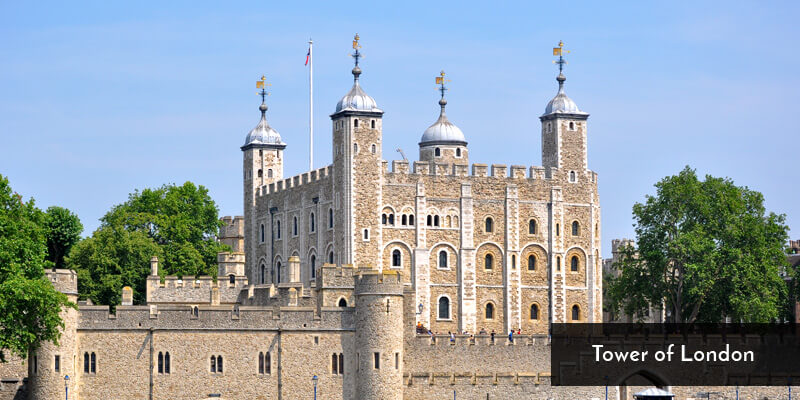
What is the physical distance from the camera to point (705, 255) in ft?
325

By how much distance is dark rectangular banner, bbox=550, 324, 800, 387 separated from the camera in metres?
86.1

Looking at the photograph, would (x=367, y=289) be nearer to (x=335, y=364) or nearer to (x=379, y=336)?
(x=379, y=336)

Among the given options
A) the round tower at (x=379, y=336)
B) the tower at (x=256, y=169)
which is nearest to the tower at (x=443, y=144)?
the tower at (x=256, y=169)

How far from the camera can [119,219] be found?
4402 inches

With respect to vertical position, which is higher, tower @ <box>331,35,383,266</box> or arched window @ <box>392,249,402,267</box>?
tower @ <box>331,35,383,266</box>

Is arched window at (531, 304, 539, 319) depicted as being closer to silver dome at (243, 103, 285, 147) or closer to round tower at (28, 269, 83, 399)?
silver dome at (243, 103, 285, 147)

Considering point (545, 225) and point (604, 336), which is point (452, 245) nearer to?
point (545, 225)

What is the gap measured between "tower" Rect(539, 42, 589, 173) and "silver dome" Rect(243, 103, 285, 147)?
16807mm

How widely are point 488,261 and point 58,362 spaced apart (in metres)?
35.7

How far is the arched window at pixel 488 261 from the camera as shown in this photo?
353 feet

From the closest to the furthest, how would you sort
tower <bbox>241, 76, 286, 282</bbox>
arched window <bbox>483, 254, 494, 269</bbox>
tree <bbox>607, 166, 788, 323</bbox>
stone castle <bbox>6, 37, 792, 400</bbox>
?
stone castle <bbox>6, 37, 792, 400</bbox> → tree <bbox>607, 166, 788, 323</bbox> → arched window <bbox>483, 254, 494, 269</bbox> → tower <bbox>241, 76, 286, 282</bbox>

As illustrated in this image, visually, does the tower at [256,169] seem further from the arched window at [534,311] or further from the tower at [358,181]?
the arched window at [534,311]

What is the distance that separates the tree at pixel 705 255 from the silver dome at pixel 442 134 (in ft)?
53.6

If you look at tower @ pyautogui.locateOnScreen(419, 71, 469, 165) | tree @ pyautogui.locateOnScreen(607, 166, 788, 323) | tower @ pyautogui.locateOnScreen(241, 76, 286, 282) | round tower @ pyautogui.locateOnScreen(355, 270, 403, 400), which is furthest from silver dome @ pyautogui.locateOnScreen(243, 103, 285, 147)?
round tower @ pyautogui.locateOnScreen(355, 270, 403, 400)
